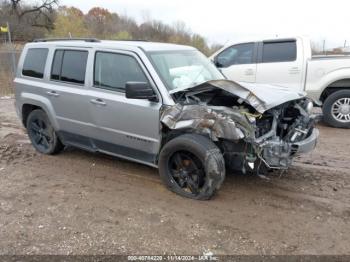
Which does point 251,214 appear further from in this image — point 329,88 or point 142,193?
point 329,88

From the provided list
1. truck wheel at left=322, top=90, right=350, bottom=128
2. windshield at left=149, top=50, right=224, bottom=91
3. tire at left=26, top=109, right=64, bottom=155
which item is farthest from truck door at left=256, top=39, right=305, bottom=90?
tire at left=26, top=109, right=64, bottom=155

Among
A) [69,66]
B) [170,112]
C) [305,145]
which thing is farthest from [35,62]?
[305,145]

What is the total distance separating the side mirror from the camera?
173 inches

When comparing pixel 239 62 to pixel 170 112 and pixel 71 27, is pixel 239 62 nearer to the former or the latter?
pixel 170 112

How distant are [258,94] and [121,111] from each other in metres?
1.76

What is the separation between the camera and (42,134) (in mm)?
6375

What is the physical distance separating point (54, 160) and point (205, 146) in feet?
9.88

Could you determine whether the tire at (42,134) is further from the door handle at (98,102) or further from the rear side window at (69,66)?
the door handle at (98,102)

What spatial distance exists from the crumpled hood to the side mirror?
1.73 feet

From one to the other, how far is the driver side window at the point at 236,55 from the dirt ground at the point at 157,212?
12.8ft

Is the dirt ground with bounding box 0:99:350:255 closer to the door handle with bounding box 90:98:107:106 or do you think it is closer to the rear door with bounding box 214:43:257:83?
the door handle with bounding box 90:98:107:106

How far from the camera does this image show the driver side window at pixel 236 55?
917cm

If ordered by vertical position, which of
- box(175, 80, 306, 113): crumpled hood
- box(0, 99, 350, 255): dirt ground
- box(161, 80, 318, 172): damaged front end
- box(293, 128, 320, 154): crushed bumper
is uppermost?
box(175, 80, 306, 113): crumpled hood

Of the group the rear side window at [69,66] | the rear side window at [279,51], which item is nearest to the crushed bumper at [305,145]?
the rear side window at [69,66]
